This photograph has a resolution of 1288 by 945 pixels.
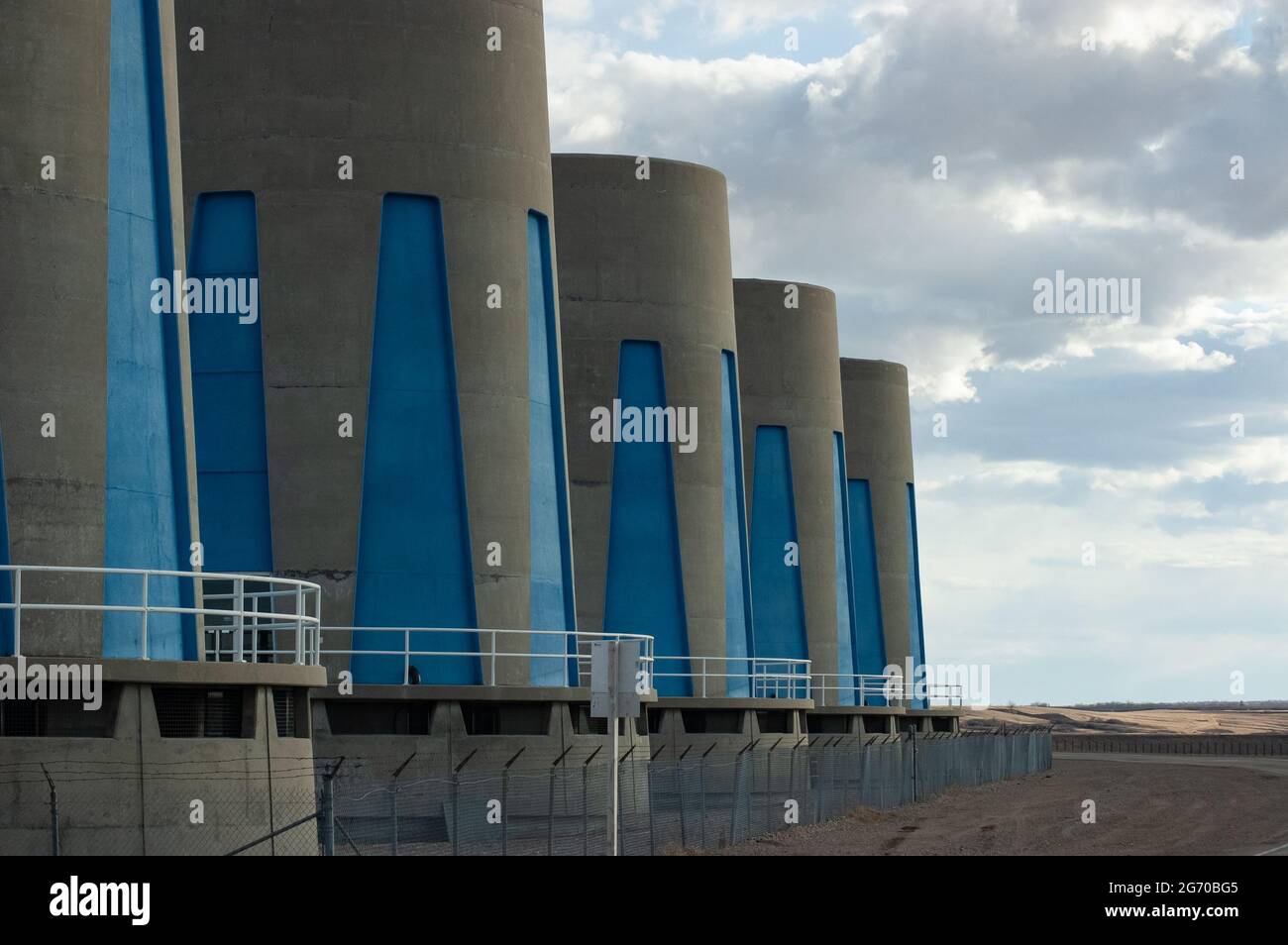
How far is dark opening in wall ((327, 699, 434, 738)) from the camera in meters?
33.1

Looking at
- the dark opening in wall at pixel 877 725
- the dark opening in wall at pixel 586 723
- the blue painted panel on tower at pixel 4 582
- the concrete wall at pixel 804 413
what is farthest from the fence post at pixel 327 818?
the dark opening in wall at pixel 877 725

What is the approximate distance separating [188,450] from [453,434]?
9.26 m

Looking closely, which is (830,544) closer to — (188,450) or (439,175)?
(439,175)

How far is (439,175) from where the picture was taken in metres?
36.1

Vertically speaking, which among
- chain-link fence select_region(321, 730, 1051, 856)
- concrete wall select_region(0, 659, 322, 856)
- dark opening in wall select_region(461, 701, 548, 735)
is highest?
dark opening in wall select_region(461, 701, 548, 735)

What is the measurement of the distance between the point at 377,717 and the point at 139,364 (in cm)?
895

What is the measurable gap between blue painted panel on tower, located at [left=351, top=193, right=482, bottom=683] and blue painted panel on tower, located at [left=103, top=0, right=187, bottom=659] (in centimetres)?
852

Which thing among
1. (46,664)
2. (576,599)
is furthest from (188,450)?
(576,599)

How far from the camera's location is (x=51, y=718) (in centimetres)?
2223

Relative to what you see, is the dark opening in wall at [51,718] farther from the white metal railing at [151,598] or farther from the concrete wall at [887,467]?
the concrete wall at [887,467]

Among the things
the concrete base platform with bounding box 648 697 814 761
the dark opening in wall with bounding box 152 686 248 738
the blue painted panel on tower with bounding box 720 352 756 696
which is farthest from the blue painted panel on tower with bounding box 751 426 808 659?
the dark opening in wall with bounding box 152 686 248 738

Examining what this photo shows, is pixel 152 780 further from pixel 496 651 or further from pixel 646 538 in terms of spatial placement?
pixel 646 538

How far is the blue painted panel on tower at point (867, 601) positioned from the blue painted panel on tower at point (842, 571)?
21.2ft

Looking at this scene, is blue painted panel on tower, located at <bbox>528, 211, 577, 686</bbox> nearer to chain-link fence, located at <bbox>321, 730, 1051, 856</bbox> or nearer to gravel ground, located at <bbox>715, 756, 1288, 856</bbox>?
chain-link fence, located at <bbox>321, 730, 1051, 856</bbox>
